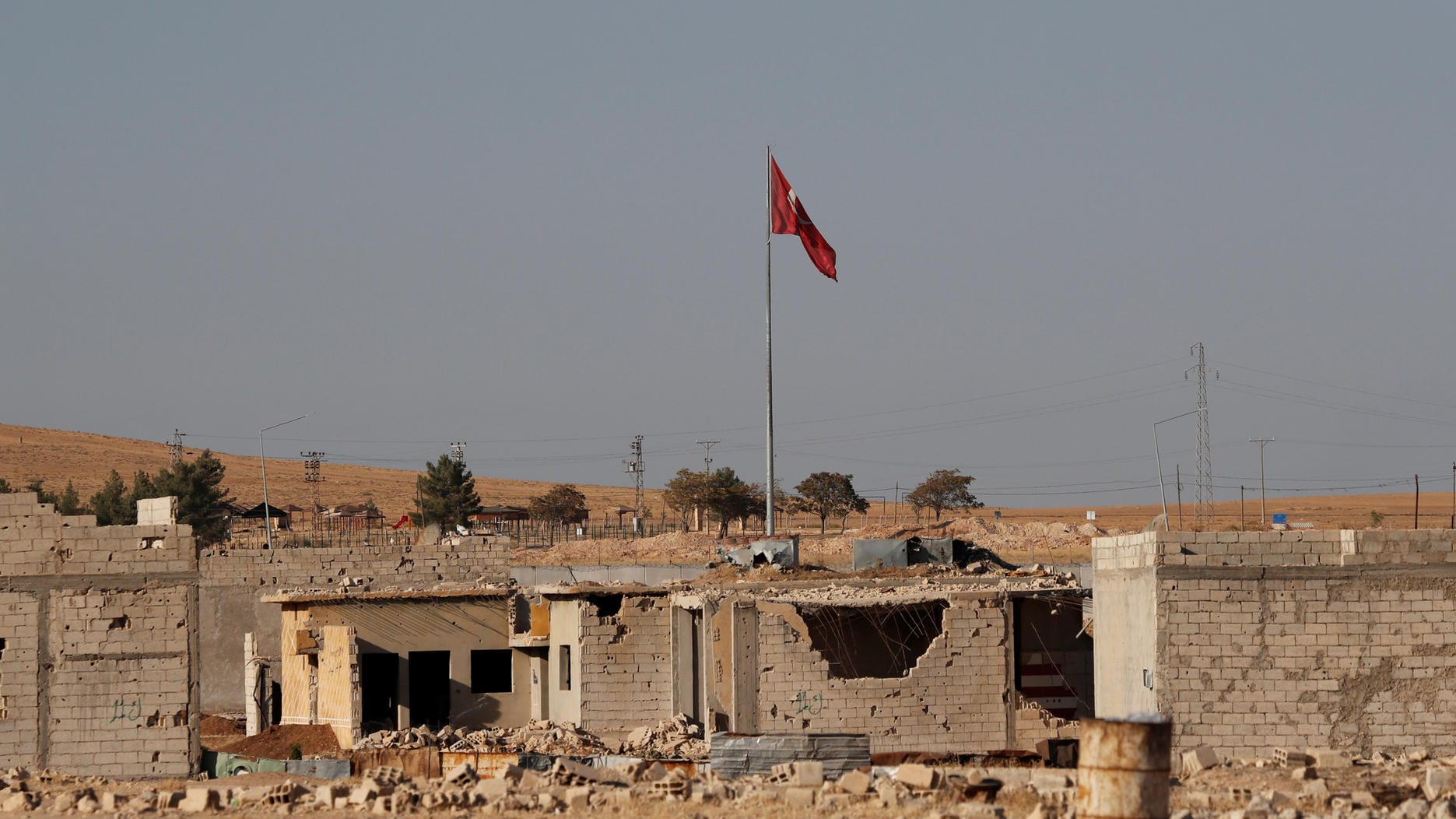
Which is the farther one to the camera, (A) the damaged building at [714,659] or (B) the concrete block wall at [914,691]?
(A) the damaged building at [714,659]

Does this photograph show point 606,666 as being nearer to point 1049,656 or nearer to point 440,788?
point 1049,656

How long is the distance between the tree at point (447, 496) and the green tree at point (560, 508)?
24.3 ft

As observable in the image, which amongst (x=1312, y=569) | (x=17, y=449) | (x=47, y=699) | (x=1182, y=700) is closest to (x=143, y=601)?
(x=47, y=699)

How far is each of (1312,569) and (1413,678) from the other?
166 cm

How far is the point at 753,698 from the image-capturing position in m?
25.4

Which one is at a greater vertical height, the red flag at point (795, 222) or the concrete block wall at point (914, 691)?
the red flag at point (795, 222)

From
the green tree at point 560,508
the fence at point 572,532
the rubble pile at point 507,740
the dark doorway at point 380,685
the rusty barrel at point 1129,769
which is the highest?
the green tree at point 560,508

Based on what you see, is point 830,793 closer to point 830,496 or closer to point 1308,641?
point 1308,641

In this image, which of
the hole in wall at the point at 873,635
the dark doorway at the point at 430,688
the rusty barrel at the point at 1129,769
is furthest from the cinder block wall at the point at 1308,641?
the dark doorway at the point at 430,688

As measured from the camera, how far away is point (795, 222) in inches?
1686

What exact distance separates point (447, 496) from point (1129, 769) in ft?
212

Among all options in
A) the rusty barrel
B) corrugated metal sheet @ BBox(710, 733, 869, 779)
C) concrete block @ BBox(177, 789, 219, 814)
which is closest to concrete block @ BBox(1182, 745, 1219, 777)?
corrugated metal sheet @ BBox(710, 733, 869, 779)

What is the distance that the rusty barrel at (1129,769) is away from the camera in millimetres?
12898

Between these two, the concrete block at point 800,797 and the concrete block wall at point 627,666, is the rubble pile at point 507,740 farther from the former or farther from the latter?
the concrete block at point 800,797
